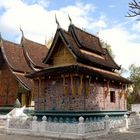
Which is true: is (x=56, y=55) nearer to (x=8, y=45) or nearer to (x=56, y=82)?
(x=56, y=82)

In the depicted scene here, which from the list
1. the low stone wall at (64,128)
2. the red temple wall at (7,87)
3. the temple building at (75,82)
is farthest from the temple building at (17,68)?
the low stone wall at (64,128)

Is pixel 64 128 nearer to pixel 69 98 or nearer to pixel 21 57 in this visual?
pixel 69 98

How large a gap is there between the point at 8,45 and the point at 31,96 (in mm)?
6208

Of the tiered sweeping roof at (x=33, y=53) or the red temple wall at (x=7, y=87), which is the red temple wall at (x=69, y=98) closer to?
the tiered sweeping roof at (x=33, y=53)

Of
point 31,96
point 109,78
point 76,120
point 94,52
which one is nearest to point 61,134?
point 76,120

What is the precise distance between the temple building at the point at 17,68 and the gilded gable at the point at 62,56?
6.97 meters

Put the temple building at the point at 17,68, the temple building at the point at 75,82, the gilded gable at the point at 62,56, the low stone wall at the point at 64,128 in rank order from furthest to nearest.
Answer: the temple building at the point at 17,68 → the gilded gable at the point at 62,56 → the temple building at the point at 75,82 → the low stone wall at the point at 64,128

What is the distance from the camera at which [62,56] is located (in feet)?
71.3

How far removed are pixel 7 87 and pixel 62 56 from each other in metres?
11.1

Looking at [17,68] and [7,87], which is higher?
[17,68]

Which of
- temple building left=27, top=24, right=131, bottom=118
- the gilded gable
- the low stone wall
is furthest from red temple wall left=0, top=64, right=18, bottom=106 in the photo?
the low stone wall

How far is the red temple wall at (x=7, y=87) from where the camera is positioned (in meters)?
30.1

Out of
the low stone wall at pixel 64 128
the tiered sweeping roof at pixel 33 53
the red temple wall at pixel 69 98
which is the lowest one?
the low stone wall at pixel 64 128

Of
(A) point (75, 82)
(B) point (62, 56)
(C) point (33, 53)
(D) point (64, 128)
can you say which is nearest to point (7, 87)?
(C) point (33, 53)
